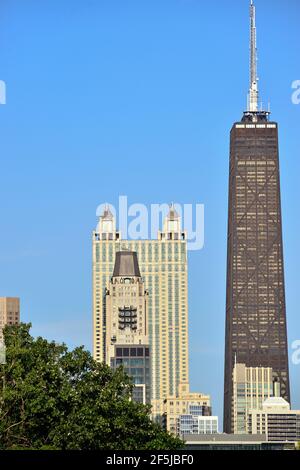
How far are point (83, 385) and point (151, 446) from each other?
21.5 feet

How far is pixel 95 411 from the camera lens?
103m

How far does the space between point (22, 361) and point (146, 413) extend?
10.1 meters

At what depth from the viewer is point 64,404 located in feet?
338

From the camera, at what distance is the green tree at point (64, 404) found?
100 meters

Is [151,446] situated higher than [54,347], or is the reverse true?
[54,347]

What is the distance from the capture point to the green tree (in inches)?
3939
